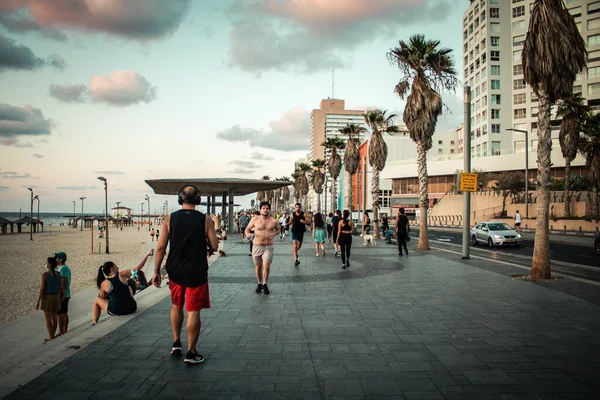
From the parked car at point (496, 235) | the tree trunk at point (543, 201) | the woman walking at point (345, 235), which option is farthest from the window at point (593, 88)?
the woman walking at point (345, 235)

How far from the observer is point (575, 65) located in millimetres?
10711

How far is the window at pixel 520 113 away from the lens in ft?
226

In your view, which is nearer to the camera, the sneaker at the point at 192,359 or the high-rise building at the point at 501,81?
the sneaker at the point at 192,359

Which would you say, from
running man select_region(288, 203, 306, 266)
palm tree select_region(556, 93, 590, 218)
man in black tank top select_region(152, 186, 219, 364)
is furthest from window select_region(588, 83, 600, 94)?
man in black tank top select_region(152, 186, 219, 364)

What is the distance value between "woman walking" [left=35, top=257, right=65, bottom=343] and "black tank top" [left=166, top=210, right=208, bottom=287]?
471 centimetres

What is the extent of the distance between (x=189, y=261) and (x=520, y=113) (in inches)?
2986

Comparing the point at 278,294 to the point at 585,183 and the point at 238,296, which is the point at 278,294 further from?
the point at 585,183

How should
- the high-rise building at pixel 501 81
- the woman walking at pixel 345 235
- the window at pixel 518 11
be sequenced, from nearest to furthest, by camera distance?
the woman walking at pixel 345 235 → the high-rise building at pixel 501 81 → the window at pixel 518 11

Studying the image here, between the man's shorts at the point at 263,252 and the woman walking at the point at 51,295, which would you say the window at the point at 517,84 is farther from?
the woman walking at the point at 51,295

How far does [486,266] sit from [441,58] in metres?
10.5

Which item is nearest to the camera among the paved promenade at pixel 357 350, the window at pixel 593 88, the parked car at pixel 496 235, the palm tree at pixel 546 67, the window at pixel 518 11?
the paved promenade at pixel 357 350

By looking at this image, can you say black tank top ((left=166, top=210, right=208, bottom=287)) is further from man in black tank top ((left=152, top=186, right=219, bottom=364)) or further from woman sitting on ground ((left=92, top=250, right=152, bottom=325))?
woman sitting on ground ((left=92, top=250, right=152, bottom=325))

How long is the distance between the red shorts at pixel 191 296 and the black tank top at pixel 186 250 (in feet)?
0.19

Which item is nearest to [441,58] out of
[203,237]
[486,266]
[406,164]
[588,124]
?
[486,266]
